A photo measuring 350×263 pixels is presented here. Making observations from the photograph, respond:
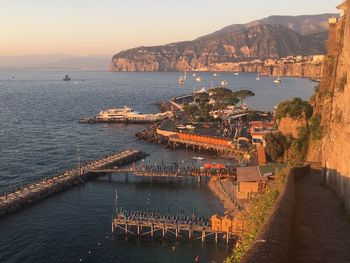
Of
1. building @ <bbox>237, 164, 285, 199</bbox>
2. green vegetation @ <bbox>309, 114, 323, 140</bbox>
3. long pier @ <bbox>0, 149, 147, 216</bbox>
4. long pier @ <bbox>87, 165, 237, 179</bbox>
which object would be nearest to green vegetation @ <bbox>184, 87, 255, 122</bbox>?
long pier @ <bbox>0, 149, 147, 216</bbox>

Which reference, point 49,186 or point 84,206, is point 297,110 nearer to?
point 84,206

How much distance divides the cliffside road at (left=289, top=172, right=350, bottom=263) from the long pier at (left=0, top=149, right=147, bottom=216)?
31189 mm

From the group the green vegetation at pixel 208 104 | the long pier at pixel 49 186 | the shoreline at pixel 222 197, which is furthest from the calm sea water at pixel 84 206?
the green vegetation at pixel 208 104

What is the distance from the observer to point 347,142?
1770cm

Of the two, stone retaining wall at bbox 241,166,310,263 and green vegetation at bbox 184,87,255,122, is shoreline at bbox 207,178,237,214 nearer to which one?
stone retaining wall at bbox 241,166,310,263

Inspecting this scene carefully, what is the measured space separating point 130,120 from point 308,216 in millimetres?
92366

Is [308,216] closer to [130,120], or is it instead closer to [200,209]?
[200,209]

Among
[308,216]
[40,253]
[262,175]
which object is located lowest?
[40,253]

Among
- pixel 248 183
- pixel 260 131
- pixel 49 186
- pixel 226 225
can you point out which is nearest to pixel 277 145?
pixel 248 183

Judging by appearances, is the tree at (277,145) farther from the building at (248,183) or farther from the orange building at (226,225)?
the orange building at (226,225)

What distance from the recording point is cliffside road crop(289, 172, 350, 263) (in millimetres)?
13266

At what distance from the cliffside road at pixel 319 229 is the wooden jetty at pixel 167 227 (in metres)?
14.7

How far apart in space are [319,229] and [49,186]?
38.8m

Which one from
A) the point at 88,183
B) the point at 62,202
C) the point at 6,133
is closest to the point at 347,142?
the point at 62,202
